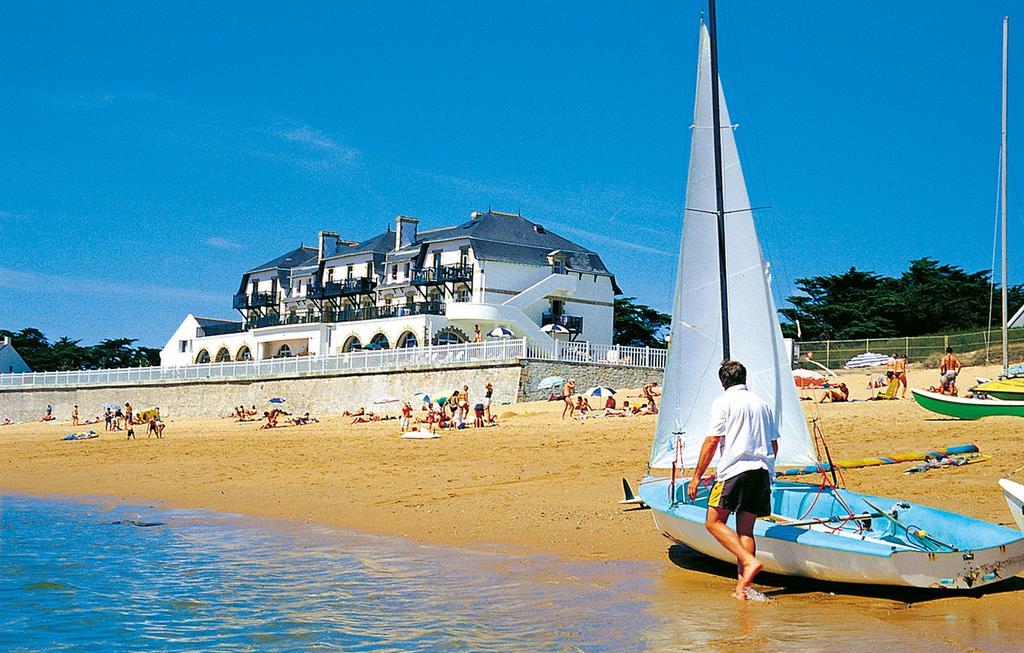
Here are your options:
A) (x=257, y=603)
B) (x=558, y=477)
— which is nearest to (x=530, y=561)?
(x=257, y=603)

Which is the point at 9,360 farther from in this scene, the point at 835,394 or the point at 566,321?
the point at 835,394

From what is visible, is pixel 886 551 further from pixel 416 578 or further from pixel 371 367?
pixel 371 367

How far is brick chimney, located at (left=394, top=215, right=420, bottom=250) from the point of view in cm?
6241

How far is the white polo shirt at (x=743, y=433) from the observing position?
7.22 metres

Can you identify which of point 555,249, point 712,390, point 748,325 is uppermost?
point 555,249

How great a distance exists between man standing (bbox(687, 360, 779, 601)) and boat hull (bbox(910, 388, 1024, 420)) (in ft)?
39.0

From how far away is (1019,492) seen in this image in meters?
7.25

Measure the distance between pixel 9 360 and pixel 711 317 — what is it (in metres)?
83.0

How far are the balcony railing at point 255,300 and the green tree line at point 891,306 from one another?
32318 millimetres

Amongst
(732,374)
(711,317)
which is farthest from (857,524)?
(711,317)

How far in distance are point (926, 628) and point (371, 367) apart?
34429 mm

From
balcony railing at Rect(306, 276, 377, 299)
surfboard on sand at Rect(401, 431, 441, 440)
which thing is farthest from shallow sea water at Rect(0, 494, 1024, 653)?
balcony railing at Rect(306, 276, 377, 299)

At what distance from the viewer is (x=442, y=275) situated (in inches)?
2136

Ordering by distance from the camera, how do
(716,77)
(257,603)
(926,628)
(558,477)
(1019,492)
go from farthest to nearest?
(558,477)
(716,77)
(257,603)
(1019,492)
(926,628)
